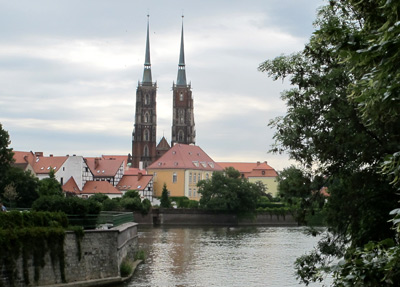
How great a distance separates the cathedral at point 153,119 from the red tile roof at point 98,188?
4285 cm

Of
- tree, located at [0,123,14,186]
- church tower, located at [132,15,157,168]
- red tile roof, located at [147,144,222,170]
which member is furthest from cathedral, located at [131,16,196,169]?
tree, located at [0,123,14,186]

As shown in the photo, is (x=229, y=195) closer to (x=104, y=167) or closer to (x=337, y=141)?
(x=104, y=167)

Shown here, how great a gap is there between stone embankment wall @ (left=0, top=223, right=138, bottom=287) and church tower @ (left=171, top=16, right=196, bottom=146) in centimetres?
10989

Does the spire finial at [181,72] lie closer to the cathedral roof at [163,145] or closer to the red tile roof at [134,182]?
the cathedral roof at [163,145]

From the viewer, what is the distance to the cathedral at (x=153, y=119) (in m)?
133

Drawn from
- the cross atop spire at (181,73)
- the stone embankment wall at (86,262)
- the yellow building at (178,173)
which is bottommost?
the stone embankment wall at (86,262)

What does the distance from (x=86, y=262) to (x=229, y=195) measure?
187 feet

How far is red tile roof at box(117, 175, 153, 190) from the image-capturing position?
3733 inches

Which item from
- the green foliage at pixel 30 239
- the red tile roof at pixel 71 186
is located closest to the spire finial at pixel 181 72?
the red tile roof at pixel 71 186

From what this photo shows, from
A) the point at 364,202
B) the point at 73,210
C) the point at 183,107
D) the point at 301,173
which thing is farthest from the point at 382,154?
the point at 183,107

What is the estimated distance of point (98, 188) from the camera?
86562 mm

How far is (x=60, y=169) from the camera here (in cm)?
8594

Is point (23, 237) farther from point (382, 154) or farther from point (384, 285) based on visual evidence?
point (384, 285)

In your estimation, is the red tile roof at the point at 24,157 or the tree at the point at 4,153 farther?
the red tile roof at the point at 24,157
